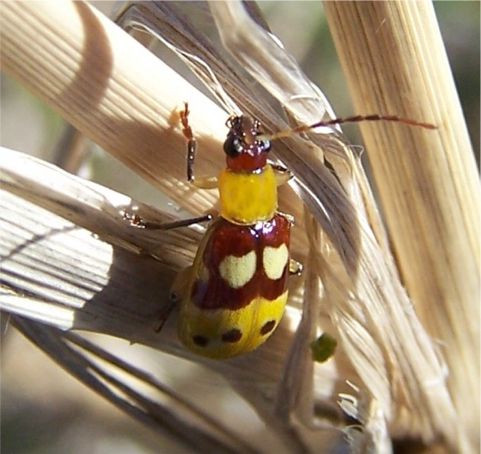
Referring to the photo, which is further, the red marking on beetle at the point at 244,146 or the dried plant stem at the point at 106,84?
the red marking on beetle at the point at 244,146

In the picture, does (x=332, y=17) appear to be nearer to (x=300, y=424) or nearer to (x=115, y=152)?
(x=115, y=152)

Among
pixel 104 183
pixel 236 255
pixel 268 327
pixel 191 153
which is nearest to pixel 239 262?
pixel 236 255

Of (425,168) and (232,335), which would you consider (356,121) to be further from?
(232,335)

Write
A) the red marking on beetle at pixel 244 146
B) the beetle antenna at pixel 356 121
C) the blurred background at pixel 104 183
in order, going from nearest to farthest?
the beetle antenna at pixel 356 121 < the red marking on beetle at pixel 244 146 < the blurred background at pixel 104 183

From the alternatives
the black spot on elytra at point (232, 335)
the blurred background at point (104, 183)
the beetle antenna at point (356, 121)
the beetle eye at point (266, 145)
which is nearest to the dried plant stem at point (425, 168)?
the beetle antenna at point (356, 121)

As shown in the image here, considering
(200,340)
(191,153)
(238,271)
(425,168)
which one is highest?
(425,168)

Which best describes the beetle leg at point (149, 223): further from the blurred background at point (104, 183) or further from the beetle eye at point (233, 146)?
the blurred background at point (104, 183)

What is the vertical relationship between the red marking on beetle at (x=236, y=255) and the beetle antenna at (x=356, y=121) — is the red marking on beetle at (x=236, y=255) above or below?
below

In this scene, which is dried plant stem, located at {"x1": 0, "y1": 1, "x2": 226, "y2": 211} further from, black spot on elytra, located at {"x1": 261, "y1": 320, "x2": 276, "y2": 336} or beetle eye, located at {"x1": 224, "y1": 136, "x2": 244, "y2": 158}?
black spot on elytra, located at {"x1": 261, "y1": 320, "x2": 276, "y2": 336}
